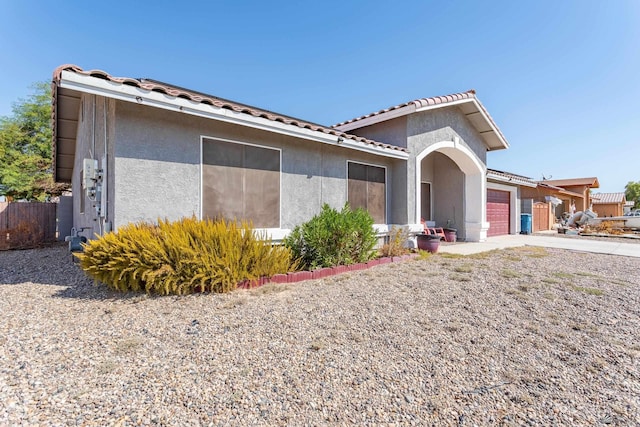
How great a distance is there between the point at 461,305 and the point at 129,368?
4.54 metres

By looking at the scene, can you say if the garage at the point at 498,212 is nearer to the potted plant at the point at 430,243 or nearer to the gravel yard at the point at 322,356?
the potted plant at the point at 430,243

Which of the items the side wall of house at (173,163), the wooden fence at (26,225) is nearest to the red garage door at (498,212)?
the side wall of house at (173,163)

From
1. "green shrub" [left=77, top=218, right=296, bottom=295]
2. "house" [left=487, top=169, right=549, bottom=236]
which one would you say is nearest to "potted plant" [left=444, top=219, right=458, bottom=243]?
"house" [left=487, top=169, right=549, bottom=236]

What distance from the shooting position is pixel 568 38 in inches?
423

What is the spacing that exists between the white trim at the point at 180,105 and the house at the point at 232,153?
2 centimetres

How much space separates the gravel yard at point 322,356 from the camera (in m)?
2.26

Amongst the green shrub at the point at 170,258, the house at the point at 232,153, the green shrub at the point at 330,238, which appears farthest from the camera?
the green shrub at the point at 330,238

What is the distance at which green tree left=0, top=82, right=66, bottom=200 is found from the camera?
20.2m

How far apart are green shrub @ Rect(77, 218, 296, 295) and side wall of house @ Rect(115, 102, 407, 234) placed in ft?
1.88

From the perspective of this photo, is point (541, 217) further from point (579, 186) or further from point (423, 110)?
point (423, 110)

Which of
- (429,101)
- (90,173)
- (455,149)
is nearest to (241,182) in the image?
(90,173)

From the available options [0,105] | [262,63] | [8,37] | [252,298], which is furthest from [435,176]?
[0,105]

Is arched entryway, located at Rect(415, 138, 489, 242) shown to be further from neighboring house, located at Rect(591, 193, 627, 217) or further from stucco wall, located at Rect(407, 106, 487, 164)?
neighboring house, located at Rect(591, 193, 627, 217)

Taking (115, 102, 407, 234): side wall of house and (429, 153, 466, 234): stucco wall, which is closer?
(115, 102, 407, 234): side wall of house
